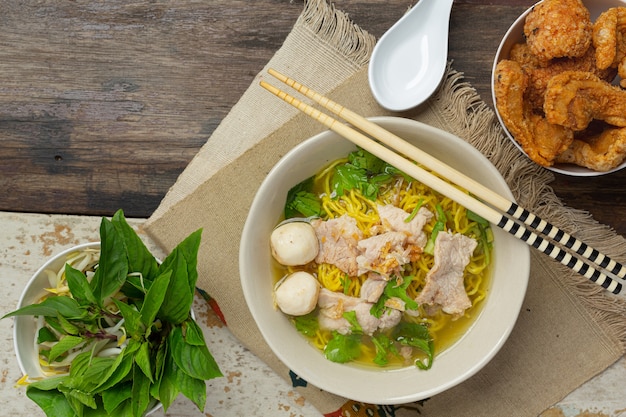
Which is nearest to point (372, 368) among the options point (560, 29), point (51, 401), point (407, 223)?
point (407, 223)

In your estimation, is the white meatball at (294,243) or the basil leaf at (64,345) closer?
the basil leaf at (64,345)

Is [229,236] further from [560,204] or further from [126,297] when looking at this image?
[560,204]

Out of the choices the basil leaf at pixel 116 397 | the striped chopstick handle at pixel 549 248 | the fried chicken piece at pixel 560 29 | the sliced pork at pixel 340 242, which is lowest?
the basil leaf at pixel 116 397

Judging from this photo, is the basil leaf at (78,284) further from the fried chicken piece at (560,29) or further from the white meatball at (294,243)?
the fried chicken piece at (560,29)

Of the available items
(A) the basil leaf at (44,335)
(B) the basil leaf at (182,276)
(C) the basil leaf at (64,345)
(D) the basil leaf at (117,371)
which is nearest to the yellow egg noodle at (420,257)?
(B) the basil leaf at (182,276)

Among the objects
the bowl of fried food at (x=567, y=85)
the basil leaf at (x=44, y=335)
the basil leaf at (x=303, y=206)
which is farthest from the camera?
the basil leaf at (x=303, y=206)

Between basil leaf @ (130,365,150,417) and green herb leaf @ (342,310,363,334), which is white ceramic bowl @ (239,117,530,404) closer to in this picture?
green herb leaf @ (342,310,363,334)

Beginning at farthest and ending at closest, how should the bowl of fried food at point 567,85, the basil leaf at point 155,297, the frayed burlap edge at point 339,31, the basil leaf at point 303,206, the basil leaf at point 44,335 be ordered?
the frayed burlap edge at point 339,31 → the basil leaf at point 303,206 → the basil leaf at point 44,335 → the bowl of fried food at point 567,85 → the basil leaf at point 155,297

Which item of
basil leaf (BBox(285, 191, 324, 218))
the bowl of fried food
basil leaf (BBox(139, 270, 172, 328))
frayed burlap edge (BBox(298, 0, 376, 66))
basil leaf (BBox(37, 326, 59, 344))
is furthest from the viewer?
frayed burlap edge (BBox(298, 0, 376, 66))

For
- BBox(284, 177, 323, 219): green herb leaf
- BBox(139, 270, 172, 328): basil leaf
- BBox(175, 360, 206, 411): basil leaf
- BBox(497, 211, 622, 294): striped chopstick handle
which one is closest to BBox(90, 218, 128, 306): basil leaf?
BBox(139, 270, 172, 328): basil leaf
